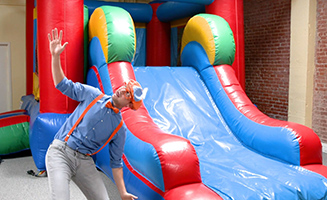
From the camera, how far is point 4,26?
23.4ft

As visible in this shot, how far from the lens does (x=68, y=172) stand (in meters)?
2.04

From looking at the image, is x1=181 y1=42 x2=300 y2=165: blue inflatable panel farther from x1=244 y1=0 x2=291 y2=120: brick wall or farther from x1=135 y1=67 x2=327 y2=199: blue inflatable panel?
x1=244 y1=0 x2=291 y2=120: brick wall

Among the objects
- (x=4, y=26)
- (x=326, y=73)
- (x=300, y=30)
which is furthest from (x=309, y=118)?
(x=4, y=26)

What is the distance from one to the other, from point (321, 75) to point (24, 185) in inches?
170

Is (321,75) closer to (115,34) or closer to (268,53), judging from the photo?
(268,53)

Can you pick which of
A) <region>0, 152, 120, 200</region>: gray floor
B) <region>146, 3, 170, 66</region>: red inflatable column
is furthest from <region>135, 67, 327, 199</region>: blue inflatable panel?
<region>146, 3, 170, 66</region>: red inflatable column

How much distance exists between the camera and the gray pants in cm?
196

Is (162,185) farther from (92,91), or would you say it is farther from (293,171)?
(293,171)

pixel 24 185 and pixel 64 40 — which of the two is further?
pixel 64 40

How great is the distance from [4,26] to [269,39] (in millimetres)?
5084

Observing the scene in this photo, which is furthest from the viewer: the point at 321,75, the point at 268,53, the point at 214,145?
the point at 268,53

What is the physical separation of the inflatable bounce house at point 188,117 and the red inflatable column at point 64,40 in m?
0.01

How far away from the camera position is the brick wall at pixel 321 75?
17.4 ft

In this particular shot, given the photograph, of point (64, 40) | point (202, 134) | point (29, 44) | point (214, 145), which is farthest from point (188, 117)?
point (29, 44)
